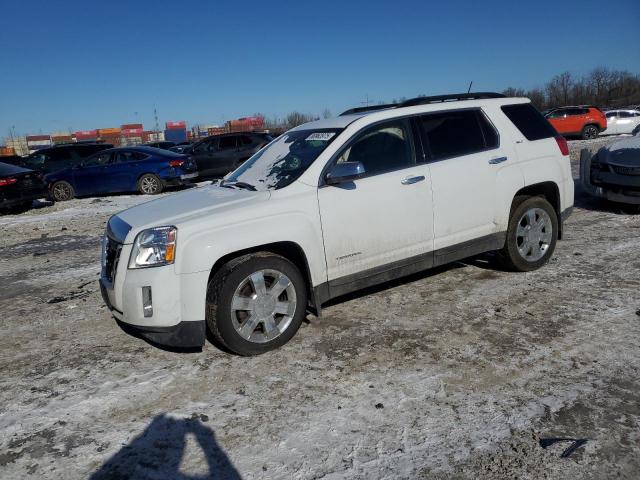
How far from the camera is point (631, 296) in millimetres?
4566

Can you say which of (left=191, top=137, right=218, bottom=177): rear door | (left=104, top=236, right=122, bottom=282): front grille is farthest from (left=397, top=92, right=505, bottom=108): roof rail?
(left=191, top=137, right=218, bottom=177): rear door

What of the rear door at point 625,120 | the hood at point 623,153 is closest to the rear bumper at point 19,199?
the hood at point 623,153

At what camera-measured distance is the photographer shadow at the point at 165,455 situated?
8.67ft

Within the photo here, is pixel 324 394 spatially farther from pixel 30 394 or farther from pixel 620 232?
pixel 620 232

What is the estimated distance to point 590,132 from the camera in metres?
25.9

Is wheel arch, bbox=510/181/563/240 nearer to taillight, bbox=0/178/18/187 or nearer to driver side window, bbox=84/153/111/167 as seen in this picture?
taillight, bbox=0/178/18/187

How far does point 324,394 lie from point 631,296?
3.12m

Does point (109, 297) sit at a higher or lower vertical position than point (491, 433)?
higher

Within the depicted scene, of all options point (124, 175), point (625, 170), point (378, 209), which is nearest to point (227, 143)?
point (124, 175)

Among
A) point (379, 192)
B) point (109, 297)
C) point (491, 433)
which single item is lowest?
point (491, 433)

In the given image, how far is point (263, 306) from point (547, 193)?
11.7 feet

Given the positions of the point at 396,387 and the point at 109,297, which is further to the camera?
the point at 109,297

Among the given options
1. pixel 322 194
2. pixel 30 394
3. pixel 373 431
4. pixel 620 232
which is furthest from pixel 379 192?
pixel 620 232

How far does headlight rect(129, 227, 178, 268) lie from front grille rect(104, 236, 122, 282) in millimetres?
202
